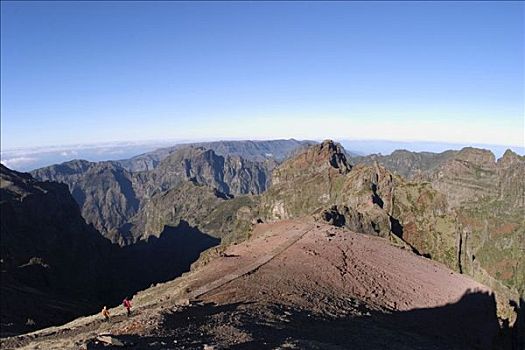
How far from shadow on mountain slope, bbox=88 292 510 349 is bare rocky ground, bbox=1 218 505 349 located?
0.18ft

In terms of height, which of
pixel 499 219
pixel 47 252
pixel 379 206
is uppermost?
pixel 379 206

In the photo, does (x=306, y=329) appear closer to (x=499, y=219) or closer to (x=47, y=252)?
(x=47, y=252)

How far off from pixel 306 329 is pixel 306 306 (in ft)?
15.8

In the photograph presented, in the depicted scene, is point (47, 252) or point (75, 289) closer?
point (75, 289)

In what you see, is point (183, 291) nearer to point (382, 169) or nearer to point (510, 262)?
point (382, 169)

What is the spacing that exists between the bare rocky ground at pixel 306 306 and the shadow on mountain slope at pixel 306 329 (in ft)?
0.18

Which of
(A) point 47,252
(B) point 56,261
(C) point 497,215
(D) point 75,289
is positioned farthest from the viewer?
(C) point 497,215

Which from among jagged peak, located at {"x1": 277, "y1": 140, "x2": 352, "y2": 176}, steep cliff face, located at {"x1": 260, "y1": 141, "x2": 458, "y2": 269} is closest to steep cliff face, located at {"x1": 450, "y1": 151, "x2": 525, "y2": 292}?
steep cliff face, located at {"x1": 260, "y1": 141, "x2": 458, "y2": 269}

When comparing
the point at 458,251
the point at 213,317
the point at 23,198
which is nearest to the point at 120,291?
the point at 23,198

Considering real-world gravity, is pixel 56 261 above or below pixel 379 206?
below

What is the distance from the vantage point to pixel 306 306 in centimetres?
2869

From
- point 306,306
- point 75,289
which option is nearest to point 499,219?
point 75,289

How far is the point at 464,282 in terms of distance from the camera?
143ft

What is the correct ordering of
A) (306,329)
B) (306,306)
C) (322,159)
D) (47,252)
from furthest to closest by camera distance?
(322,159) < (47,252) < (306,306) < (306,329)
